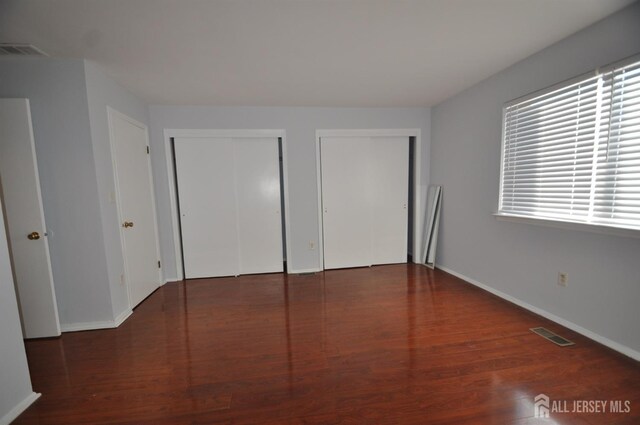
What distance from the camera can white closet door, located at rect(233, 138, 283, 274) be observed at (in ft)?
11.9

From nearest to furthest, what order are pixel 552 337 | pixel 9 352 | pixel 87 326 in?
pixel 9 352
pixel 552 337
pixel 87 326

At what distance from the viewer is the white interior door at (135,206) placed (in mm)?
2627

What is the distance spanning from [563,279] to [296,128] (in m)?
3.34

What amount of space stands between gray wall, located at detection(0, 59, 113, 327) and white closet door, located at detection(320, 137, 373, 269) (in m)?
2.59

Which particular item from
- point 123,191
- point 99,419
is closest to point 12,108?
point 123,191

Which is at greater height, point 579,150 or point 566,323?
point 579,150

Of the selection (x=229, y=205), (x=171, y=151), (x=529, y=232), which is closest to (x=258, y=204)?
(x=229, y=205)

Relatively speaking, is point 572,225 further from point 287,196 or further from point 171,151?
point 171,151

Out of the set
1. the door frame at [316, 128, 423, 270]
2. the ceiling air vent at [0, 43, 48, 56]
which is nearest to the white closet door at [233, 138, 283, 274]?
the door frame at [316, 128, 423, 270]

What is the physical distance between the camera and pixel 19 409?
4.86ft

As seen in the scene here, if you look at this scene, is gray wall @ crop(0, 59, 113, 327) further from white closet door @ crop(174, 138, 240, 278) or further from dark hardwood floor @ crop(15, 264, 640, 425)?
white closet door @ crop(174, 138, 240, 278)

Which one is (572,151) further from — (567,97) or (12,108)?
(12,108)

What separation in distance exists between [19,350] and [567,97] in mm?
4281

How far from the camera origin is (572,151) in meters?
2.04
